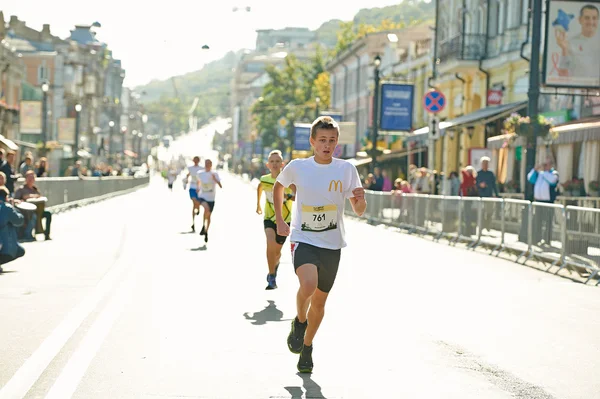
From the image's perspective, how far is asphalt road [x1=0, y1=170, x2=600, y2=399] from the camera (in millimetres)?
7305

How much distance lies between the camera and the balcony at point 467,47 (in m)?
42.2

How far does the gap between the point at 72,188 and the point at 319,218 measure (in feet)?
109

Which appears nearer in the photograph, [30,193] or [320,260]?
[320,260]

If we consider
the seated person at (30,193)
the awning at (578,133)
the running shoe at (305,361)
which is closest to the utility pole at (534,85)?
the awning at (578,133)

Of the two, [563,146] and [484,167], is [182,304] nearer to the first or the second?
[484,167]

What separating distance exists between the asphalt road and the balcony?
2490 centimetres

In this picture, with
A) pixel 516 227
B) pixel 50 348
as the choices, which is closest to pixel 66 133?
pixel 516 227

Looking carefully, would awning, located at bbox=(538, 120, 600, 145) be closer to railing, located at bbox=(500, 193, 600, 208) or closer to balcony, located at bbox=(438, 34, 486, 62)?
railing, located at bbox=(500, 193, 600, 208)

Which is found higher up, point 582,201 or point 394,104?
point 394,104

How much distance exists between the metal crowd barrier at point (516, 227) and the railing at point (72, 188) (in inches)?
394

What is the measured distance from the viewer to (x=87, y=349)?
8.49 meters

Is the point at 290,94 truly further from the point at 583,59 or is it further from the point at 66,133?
the point at 583,59

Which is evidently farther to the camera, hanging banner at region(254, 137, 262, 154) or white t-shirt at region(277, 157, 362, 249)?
hanging banner at region(254, 137, 262, 154)

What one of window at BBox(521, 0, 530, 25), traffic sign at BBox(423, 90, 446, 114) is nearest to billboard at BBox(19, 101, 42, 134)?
window at BBox(521, 0, 530, 25)
